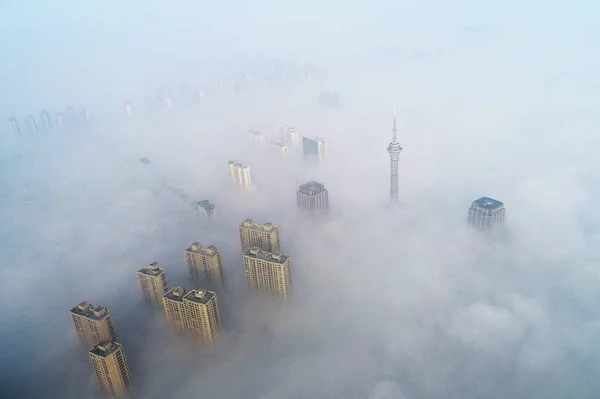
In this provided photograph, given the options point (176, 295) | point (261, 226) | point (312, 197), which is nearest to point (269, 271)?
point (261, 226)

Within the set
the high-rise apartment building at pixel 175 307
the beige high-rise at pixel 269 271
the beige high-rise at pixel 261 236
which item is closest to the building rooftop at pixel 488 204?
the beige high-rise at pixel 261 236

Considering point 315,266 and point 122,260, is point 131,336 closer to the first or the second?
point 122,260

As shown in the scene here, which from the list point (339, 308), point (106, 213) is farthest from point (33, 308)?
point (339, 308)

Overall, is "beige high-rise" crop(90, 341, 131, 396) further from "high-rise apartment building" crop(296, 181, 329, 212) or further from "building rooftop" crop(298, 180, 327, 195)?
"building rooftop" crop(298, 180, 327, 195)

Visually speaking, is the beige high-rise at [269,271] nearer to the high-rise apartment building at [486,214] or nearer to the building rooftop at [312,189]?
the building rooftop at [312,189]

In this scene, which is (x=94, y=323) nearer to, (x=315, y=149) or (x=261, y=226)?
(x=261, y=226)

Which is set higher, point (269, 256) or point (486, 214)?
point (269, 256)

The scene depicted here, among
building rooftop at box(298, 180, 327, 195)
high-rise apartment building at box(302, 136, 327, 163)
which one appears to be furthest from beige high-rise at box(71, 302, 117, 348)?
high-rise apartment building at box(302, 136, 327, 163)
